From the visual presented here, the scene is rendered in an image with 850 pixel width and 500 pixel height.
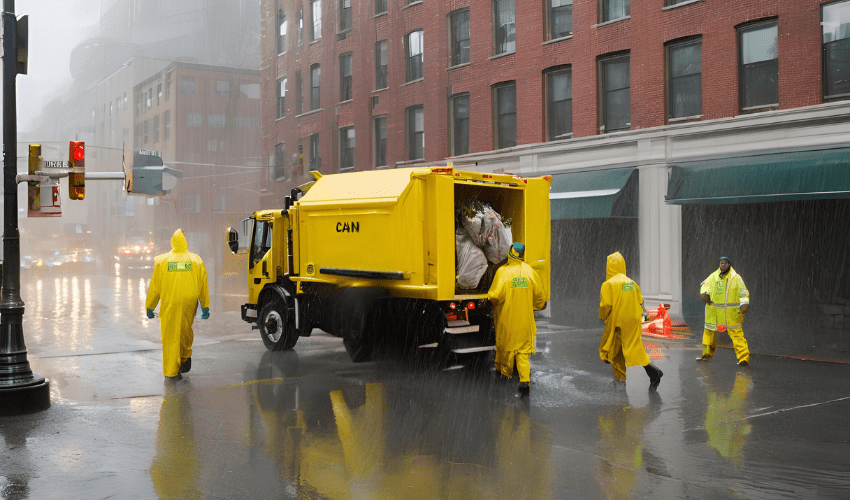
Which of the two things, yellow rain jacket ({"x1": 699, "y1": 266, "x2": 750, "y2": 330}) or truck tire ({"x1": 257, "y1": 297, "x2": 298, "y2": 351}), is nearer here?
yellow rain jacket ({"x1": 699, "y1": 266, "x2": 750, "y2": 330})

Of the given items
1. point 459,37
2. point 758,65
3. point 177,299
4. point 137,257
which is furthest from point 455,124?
point 137,257

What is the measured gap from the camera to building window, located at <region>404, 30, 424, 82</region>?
1031 inches

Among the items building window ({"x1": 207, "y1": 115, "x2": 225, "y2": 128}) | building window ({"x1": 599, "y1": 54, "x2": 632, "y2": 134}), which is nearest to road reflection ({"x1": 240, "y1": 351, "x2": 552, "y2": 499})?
building window ({"x1": 599, "y1": 54, "x2": 632, "y2": 134})

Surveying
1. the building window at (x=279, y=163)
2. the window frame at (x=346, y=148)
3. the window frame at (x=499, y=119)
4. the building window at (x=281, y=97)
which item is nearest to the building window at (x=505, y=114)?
the window frame at (x=499, y=119)

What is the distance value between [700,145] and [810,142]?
99.9 inches

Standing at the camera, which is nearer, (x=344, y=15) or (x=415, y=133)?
(x=415, y=133)

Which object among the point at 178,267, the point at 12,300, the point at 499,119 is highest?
the point at 499,119

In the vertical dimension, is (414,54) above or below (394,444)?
above

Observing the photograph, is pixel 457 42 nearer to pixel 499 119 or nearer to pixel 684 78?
pixel 499 119

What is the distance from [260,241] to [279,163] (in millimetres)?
21455

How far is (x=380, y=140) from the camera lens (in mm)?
28328

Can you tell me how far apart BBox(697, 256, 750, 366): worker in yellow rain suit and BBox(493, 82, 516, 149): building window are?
12.1m

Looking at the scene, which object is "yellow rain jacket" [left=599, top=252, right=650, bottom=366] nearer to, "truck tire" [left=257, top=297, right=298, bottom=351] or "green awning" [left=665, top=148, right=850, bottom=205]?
"truck tire" [left=257, top=297, right=298, bottom=351]

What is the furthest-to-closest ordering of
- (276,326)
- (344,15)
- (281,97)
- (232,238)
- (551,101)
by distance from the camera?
1. (281,97)
2. (344,15)
3. (551,101)
4. (232,238)
5. (276,326)
